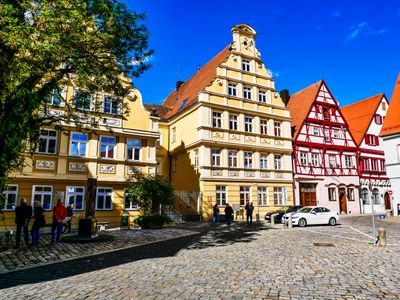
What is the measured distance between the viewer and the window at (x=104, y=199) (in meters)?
20.5

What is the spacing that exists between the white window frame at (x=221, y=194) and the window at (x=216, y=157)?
191cm

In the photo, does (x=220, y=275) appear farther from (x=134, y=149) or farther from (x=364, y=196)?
(x=364, y=196)

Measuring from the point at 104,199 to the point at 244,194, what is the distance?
1243cm

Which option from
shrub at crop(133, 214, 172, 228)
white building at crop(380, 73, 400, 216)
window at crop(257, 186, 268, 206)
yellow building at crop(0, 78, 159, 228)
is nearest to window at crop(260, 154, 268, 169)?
window at crop(257, 186, 268, 206)

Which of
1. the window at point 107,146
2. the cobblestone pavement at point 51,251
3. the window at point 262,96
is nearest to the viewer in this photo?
the cobblestone pavement at point 51,251

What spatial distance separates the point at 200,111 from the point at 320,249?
17.3m

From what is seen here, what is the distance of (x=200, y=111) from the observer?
26.7 m

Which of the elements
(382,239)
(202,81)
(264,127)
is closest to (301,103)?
(264,127)

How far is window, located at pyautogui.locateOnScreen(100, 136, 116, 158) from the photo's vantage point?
21.0m

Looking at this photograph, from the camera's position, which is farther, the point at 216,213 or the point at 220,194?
the point at 220,194

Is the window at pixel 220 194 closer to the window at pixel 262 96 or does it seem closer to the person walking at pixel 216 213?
the person walking at pixel 216 213

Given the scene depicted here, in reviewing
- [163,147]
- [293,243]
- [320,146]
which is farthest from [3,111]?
[320,146]

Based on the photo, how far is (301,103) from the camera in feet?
117

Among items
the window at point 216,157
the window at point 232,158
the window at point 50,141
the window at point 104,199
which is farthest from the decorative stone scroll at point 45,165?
the window at point 232,158
